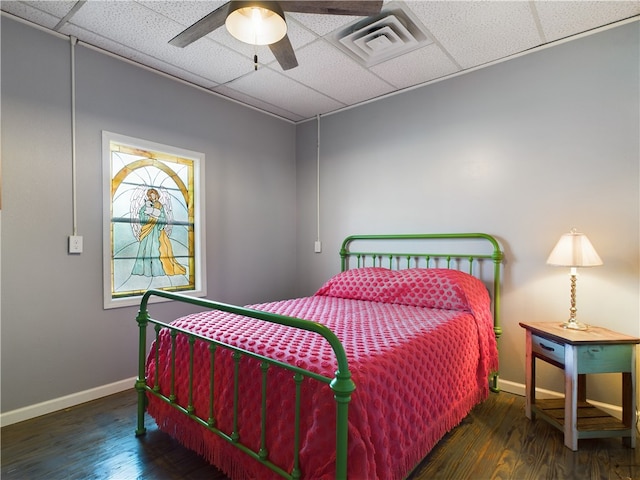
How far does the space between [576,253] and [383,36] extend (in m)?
1.78

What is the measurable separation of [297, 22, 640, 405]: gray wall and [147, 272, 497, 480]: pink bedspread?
2.11 feet

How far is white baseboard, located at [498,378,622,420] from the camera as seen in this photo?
2.16 m

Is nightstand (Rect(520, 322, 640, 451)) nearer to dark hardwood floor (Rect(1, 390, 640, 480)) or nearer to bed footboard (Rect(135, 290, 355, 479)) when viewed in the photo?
dark hardwood floor (Rect(1, 390, 640, 480))

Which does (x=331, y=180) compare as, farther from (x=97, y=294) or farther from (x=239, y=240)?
(x=97, y=294)

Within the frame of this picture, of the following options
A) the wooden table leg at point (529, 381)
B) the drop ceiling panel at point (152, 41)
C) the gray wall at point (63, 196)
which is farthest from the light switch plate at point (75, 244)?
the wooden table leg at point (529, 381)

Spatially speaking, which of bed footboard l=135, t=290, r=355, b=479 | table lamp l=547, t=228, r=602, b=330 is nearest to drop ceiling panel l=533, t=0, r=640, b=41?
table lamp l=547, t=228, r=602, b=330

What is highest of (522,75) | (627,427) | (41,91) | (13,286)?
(522,75)

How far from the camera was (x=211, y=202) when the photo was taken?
317 cm

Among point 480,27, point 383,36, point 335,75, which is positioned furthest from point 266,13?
point 480,27

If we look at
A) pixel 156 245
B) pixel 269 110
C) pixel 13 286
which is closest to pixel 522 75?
pixel 269 110

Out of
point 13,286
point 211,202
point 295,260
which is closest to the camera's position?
point 13,286

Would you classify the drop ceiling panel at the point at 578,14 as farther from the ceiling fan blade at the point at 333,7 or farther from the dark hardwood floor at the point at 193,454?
the dark hardwood floor at the point at 193,454

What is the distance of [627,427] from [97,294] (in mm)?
3351

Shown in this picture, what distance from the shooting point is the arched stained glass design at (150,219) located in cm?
262
